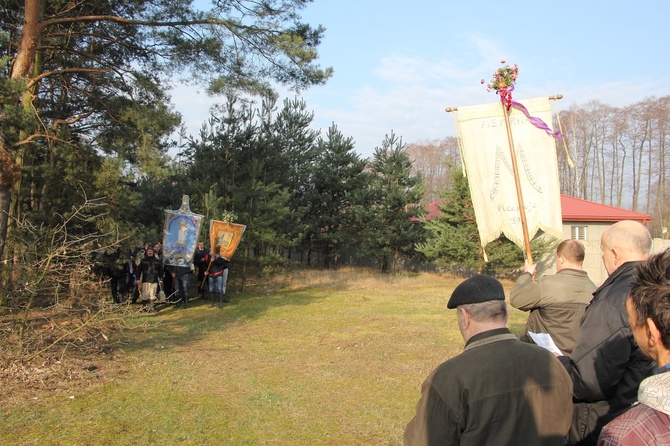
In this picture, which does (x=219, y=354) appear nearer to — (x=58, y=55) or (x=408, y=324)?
(x=408, y=324)

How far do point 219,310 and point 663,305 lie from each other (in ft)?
45.9

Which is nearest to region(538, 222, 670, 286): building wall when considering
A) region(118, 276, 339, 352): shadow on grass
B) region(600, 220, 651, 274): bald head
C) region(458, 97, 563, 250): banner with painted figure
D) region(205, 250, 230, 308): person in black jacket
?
region(118, 276, 339, 352): shadow on grass

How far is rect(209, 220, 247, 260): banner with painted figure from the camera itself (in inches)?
619

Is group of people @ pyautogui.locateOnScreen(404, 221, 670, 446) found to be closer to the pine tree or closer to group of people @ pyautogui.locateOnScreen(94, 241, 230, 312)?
group of people @ pyautogui.locateOnScreen(94, 241, 230, 312)

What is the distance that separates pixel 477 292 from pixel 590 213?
31521 mm

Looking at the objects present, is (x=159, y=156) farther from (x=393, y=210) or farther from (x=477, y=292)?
(x=393, y=210)

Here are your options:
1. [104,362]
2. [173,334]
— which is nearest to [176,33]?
[173,334]

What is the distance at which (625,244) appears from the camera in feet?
9.95

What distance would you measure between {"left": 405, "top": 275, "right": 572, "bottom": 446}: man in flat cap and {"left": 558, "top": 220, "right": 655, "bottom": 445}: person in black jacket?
1.54 ft

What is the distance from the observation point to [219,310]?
48.7 ft

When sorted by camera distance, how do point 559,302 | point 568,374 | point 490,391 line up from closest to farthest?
point 490,391 → point 568,374 → point 559,302

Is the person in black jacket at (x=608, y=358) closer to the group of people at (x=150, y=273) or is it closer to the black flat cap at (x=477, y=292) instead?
the black flat cap at (x=477, y=292)

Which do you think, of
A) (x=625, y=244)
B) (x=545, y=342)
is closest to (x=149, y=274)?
(x=545, y=342)

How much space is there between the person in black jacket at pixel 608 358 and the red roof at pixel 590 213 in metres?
28.8
